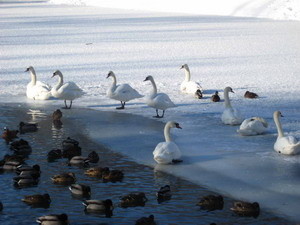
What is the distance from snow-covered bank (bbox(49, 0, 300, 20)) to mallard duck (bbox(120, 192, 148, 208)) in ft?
94.9

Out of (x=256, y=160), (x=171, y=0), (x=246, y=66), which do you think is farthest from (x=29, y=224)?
(x=171, y=0)

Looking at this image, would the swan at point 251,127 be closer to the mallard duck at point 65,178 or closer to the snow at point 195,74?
the snow at point 195,74

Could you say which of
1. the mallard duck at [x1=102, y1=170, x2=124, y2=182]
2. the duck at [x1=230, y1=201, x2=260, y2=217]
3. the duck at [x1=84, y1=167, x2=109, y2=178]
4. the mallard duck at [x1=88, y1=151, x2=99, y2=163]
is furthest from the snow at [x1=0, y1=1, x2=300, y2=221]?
the duck at [x1=84, y1=167, x2=109, y2=178]

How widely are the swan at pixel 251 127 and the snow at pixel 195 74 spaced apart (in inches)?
5.2

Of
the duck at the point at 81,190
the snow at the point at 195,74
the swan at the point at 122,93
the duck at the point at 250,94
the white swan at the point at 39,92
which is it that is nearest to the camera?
the duck at the point at 81,190

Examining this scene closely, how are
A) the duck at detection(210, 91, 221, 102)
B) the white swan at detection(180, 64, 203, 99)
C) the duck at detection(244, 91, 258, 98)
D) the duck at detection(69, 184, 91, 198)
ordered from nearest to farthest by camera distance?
the duck at detection(69, 184, 91, 198) → the duck at detection(210, 91, 221, 102) → the duck at detection(244, 91, 258, 98) → the white swan at detection(180, 64, 203, 99)

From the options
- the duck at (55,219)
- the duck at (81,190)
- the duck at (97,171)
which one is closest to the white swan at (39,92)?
the duck at (97,171)

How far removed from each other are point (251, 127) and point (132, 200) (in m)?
3.62

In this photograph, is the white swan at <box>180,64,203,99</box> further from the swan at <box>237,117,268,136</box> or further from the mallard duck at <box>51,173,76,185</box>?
the mallard duck at <box>51,173,76,185</box>

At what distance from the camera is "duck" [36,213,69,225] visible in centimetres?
676

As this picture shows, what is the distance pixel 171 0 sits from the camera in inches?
1791

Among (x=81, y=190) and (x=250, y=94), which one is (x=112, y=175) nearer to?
(x=81, y=190)

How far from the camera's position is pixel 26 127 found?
1121 centimetres

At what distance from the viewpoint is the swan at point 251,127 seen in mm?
10523
